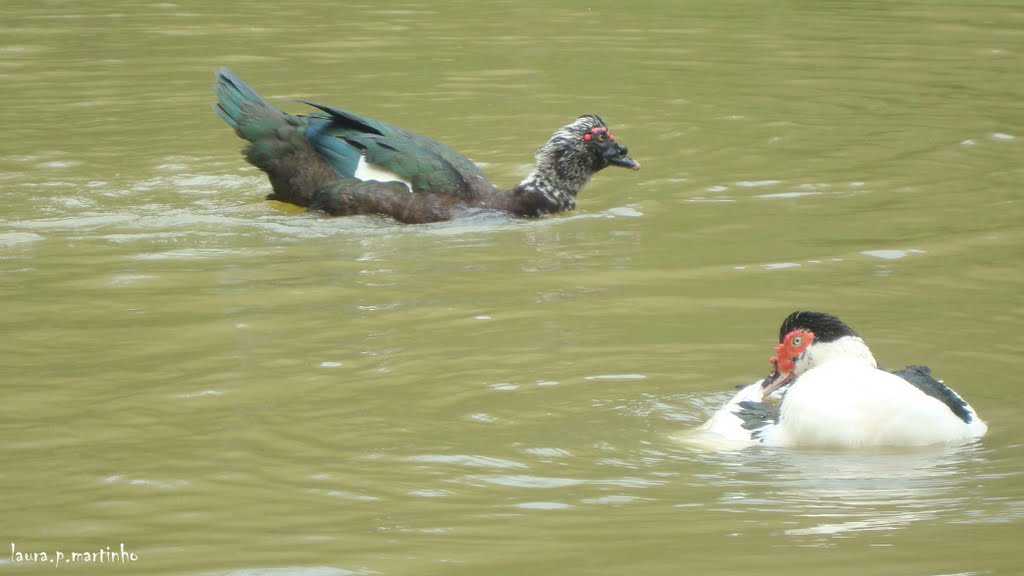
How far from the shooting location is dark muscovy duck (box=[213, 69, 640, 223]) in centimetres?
1072

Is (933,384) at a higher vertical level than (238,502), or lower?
higher

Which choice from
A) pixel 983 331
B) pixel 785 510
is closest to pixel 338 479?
pixel 785 510

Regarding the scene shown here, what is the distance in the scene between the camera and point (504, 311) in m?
8.45

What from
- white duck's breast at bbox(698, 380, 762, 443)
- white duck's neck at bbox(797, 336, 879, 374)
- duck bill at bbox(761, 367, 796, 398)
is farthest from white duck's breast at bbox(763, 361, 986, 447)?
duck bill at bbox(761, 367, 796, 398)

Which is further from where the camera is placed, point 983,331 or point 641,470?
point 983,331

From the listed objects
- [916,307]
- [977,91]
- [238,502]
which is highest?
[977,91]

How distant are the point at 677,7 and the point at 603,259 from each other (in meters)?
11.0

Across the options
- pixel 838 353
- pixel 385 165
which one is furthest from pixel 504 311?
pixel 385 165

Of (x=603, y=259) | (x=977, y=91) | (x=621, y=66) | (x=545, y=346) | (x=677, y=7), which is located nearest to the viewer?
(x=545, y=346)

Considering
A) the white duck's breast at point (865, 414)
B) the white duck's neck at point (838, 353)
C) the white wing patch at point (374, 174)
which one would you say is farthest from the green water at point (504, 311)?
the white duck's neck at point (838, 353)

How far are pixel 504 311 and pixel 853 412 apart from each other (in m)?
2.73

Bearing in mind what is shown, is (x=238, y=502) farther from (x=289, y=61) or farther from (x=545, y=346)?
(x=289, y=61)

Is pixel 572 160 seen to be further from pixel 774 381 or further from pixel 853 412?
pixel 853 412

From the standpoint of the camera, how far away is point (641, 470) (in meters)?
6.02
